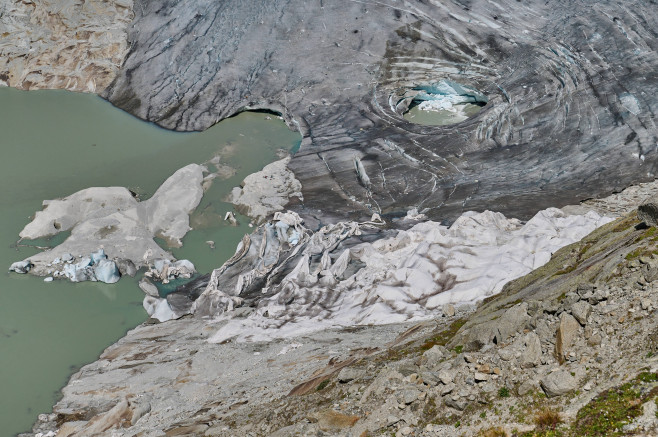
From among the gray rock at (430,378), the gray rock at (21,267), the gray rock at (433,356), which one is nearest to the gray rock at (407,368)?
the gray rock at (433,356)

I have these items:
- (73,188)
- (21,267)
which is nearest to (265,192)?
(73,188)

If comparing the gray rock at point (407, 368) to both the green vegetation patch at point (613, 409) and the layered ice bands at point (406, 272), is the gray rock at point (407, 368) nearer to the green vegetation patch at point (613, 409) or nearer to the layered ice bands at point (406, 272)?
the green vegetation patch at point (613, 409)

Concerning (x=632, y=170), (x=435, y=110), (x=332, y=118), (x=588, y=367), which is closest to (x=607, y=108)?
(x=632, y=170)

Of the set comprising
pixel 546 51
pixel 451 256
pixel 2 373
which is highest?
pixel 546 51

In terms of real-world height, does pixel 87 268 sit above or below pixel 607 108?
below

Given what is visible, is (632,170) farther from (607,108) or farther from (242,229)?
(242,229)

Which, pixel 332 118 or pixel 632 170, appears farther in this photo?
pixel 332 118

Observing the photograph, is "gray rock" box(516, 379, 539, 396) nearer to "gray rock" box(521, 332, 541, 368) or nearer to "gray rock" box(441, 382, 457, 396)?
"gray rock" box(521, 332, 541, 368)
